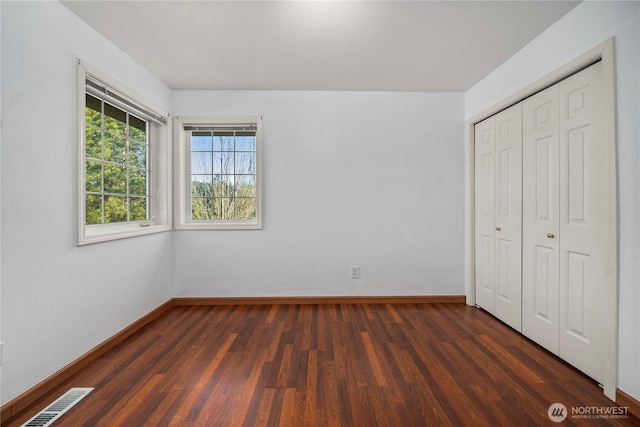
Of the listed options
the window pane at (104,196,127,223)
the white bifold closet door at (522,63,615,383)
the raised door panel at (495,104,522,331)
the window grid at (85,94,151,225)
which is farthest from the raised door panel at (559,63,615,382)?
the window pane at (104,196,127,223)

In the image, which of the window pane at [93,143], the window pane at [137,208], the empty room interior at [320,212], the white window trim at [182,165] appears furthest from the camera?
the white window trim at [182,165]

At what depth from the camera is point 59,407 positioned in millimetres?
1654

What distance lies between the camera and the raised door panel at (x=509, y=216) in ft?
8.63

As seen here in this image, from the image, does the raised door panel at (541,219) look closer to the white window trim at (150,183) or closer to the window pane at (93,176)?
the white window trim at (150,183)

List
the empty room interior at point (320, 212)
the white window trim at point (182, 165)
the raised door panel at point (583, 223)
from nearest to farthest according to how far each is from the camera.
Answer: the empty room interior at point (320, 212) < the raised door panel at point (583, 223) < the white window trim at point (182, 165)

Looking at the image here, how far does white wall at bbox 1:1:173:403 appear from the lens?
1.62 metres

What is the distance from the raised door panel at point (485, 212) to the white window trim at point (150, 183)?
11.5 ft

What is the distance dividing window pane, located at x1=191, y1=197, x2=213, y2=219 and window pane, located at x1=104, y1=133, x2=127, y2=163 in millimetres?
941

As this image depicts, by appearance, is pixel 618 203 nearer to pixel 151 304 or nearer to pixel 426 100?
pixel 426 100

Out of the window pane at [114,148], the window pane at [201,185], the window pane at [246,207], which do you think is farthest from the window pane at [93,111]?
the window pane at [246,207]

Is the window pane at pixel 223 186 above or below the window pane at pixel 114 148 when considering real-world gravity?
below

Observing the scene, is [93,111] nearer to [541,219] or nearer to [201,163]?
[201,163]

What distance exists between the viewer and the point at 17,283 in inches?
65.4

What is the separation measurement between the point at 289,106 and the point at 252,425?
3063mm
